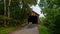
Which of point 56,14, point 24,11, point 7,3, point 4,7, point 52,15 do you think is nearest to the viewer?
point 56,14

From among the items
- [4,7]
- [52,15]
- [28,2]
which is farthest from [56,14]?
[28,2]

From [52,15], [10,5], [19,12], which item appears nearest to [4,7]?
[10,5]

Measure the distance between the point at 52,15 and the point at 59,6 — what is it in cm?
66

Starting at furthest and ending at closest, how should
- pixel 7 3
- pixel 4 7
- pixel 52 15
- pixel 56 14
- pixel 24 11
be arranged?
pixel 24 11, pixel 7 3, pixel 4 7, pixel 52 15, pixel 56 14

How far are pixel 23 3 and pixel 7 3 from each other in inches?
136

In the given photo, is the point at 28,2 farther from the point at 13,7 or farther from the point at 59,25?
the point at 59,25

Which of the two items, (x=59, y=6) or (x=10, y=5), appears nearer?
(x=59, y=6)

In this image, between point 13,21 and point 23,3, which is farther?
point 23,3

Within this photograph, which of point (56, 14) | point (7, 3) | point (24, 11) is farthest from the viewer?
point (24, 11)

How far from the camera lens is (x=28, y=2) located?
39.8 meters

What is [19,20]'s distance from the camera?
134 feet

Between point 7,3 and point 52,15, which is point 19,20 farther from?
point 52,15

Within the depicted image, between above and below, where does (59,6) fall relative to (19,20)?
above

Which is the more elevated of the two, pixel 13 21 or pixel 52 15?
pixel 52 15
